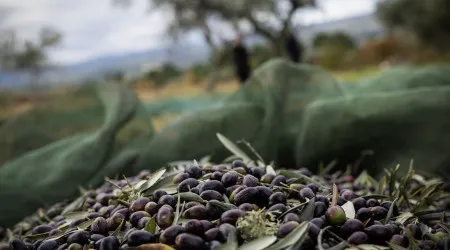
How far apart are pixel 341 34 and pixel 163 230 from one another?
15.1 metres

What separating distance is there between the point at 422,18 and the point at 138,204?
38.9 ft

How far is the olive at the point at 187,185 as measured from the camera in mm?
802

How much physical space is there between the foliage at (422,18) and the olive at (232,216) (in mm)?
11144

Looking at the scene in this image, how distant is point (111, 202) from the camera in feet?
2.88

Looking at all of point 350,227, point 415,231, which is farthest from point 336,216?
point 415,231

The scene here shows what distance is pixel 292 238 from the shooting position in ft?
2.14

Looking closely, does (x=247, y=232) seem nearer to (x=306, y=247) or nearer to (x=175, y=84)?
(x=306, y=247)

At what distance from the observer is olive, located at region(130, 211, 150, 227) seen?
736mm

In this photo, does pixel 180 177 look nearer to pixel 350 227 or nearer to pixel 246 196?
pixel 246 196

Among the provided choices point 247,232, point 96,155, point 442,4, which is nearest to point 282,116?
point 96,155

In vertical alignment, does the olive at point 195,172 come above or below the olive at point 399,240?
above

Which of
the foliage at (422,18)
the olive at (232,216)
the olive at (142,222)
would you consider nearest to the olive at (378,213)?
the olive at (232,216)

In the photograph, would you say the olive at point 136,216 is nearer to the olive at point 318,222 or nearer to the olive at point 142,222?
the olive at point 142,222

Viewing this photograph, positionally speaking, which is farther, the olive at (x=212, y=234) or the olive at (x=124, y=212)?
the olive at (x=124, y=212)
